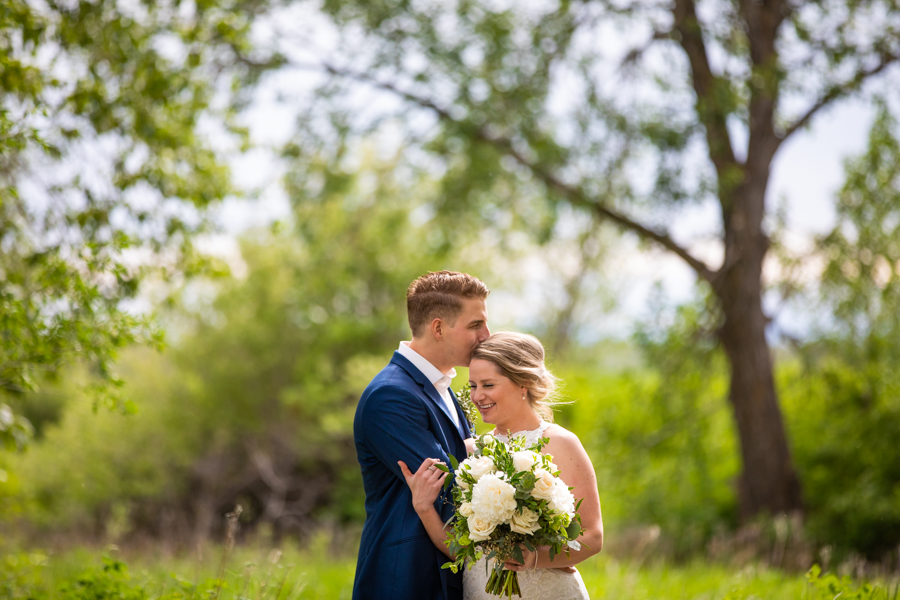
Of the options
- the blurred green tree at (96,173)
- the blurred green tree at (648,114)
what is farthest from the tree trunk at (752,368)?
the blurred green tree at (96,173)

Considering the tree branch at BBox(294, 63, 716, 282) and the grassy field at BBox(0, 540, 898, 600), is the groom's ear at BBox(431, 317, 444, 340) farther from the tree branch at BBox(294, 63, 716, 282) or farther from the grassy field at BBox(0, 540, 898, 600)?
the tree branch at BBox(294, 63, 716, 282)

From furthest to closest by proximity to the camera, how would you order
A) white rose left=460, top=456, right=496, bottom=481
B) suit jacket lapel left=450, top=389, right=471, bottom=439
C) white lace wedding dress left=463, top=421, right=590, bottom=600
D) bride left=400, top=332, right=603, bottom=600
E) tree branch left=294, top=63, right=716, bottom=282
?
1. tree branch left=294, top=63, right=716, bottom=282
2. suit jacket lapel left=450, top=389, right=471, bottom=439
3. white lace wedding dress left=463, top=421, right=590, bottom=600
4. bride left=400, top=332, right=603, bottom=600
5. white rose left=460, top=456, right=496, bottom=481

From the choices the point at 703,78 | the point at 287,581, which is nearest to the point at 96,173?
the point at 287,581

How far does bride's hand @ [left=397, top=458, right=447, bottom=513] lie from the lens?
10.9 feet

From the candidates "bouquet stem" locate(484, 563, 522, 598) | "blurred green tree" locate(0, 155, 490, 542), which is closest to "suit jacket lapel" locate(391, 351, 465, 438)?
"bouquet stem" locate(484, 563, 522, 598)

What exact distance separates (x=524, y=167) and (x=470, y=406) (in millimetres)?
Result: 7695

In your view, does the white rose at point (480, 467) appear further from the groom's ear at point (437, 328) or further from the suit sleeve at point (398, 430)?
the groom's ear at point (437, 328)

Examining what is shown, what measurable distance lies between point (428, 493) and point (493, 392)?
62cm

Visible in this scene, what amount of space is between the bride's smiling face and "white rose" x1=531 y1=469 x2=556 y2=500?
560 millimetres

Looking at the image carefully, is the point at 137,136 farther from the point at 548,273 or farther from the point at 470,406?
the point at 548,273

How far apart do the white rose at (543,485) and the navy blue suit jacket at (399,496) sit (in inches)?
20.1

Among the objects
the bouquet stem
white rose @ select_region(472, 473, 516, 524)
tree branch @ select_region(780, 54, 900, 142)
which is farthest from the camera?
tree branch @ select_region(780, 54, 900, 142)

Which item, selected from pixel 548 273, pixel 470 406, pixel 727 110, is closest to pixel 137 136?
pixel 470 406

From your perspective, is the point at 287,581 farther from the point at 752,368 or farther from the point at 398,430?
the point at 752,368
